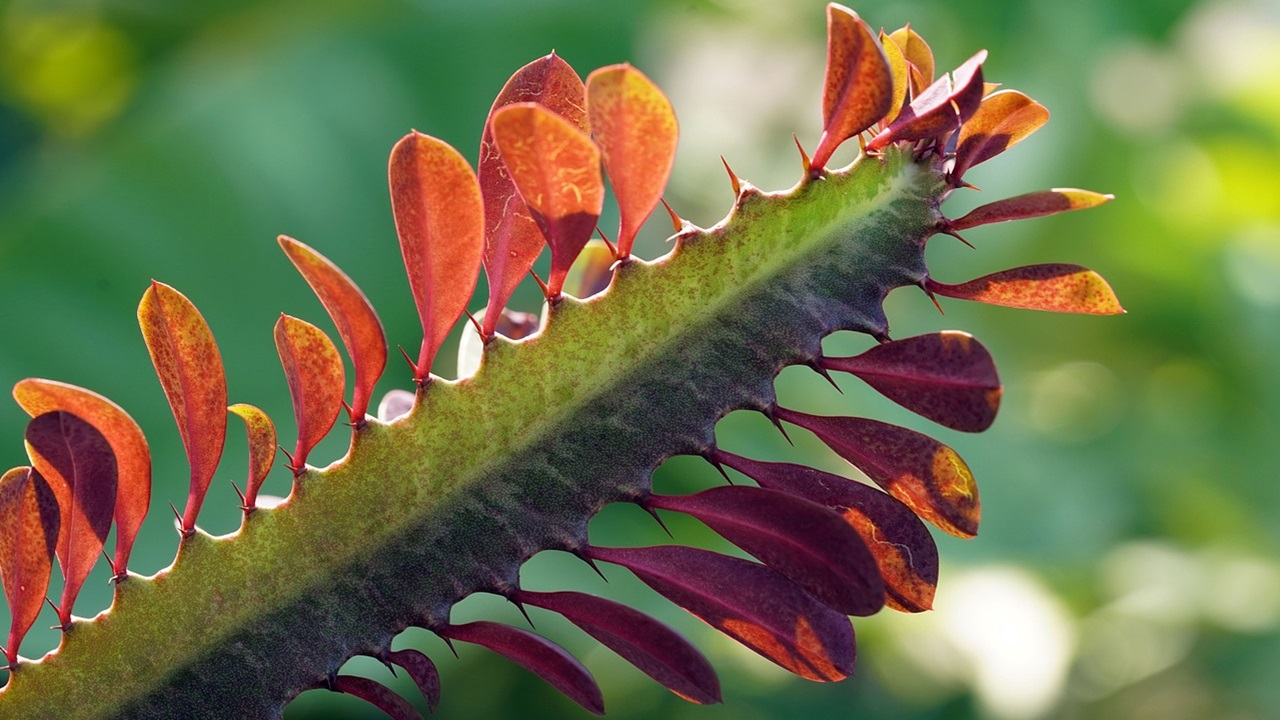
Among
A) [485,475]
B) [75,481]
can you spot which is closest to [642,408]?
[485,475]

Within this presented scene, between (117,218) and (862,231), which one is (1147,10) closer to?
(117,218)

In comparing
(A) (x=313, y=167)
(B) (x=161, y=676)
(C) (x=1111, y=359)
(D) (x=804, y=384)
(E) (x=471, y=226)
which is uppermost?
(C) (x=1111, y=359)

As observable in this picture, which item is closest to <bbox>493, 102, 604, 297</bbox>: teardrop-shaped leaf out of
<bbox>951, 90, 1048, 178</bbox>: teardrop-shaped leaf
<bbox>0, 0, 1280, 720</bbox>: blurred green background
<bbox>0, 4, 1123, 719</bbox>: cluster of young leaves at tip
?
<bbox>0, 4, 1123, 719</bbox>: cluster of young leaves at tip

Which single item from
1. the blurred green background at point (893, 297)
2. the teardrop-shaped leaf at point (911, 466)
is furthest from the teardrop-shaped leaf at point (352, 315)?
the blurred green background at point (893, 297)

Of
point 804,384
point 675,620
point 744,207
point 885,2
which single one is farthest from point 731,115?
point 744,207

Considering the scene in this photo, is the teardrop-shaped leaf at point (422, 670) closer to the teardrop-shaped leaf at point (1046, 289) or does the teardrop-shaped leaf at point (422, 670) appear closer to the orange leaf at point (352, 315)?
the orange leaf at point (352, 315)

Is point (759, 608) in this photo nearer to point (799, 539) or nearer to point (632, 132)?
point (799, 539)

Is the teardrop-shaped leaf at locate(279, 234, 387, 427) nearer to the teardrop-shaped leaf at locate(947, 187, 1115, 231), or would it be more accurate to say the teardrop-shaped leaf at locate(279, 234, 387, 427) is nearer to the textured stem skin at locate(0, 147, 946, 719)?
the textured stem skin at locate(0, 147, 946, 719)
